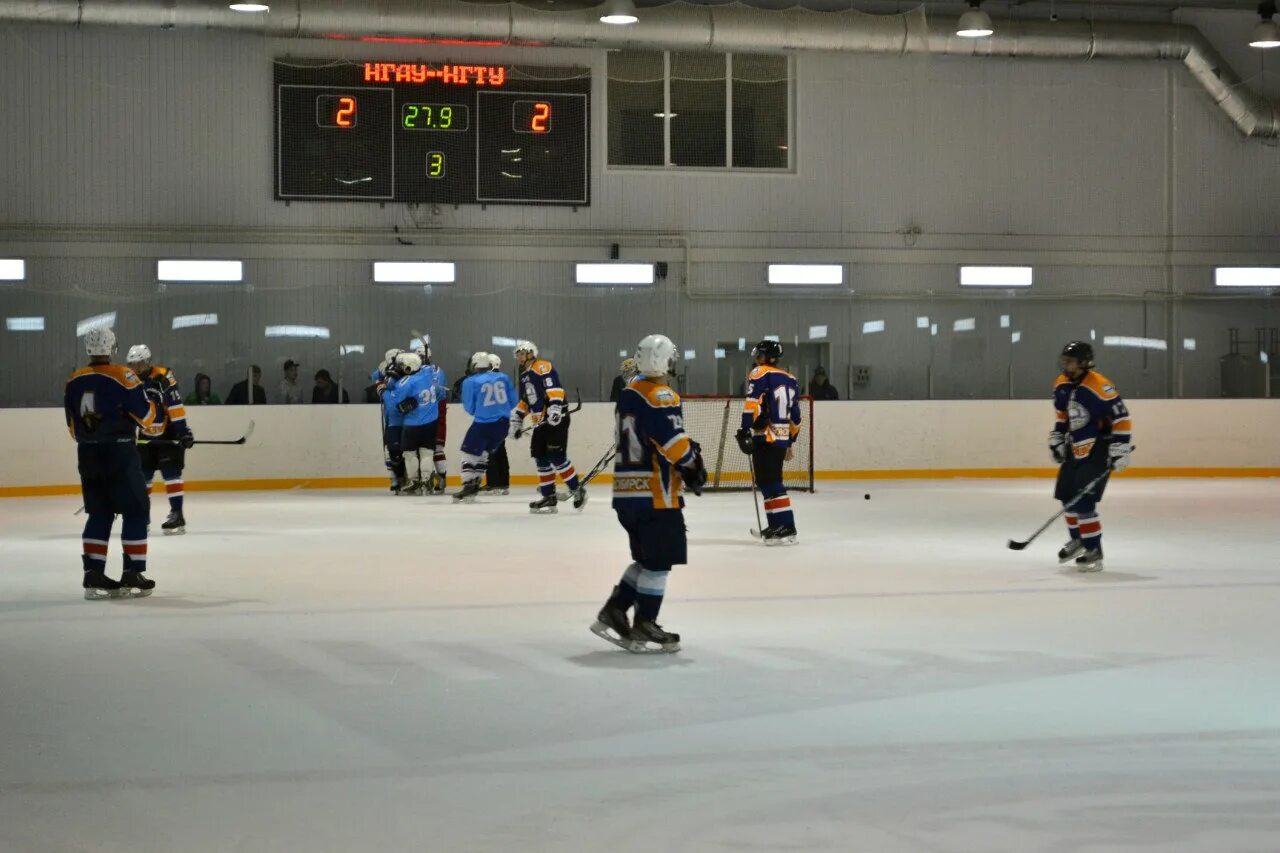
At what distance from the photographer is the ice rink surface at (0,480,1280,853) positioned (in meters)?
3.63

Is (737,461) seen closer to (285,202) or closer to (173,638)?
(285,202)

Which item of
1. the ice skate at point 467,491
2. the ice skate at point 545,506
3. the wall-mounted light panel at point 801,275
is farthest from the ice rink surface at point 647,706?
the wall-mounted light panel at point 801,275

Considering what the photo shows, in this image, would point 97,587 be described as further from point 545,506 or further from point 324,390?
point 324,390

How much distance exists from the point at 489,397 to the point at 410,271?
4.35 m

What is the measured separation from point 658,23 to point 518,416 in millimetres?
5759

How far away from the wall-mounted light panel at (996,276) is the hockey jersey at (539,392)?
25.6 feet

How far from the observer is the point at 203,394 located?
1583cm

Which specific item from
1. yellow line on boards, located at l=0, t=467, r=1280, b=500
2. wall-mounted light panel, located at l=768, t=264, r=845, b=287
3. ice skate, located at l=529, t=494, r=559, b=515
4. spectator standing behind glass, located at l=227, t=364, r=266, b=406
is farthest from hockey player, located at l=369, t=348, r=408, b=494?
wall-mounted light panel, located at l=768, t=264, r=845, b=287

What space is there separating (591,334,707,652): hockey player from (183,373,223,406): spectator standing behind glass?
34.6ft

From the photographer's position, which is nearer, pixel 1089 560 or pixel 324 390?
pixel 1089 560

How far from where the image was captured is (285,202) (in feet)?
58.3

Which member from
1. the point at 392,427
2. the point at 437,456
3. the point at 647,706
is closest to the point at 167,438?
the point at 392,427

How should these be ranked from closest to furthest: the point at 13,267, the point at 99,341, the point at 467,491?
the point at 99,341 → the point at 467,491 → the point at 13,267

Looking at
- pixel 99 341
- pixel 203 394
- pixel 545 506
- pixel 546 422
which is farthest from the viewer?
pixel 203 394
